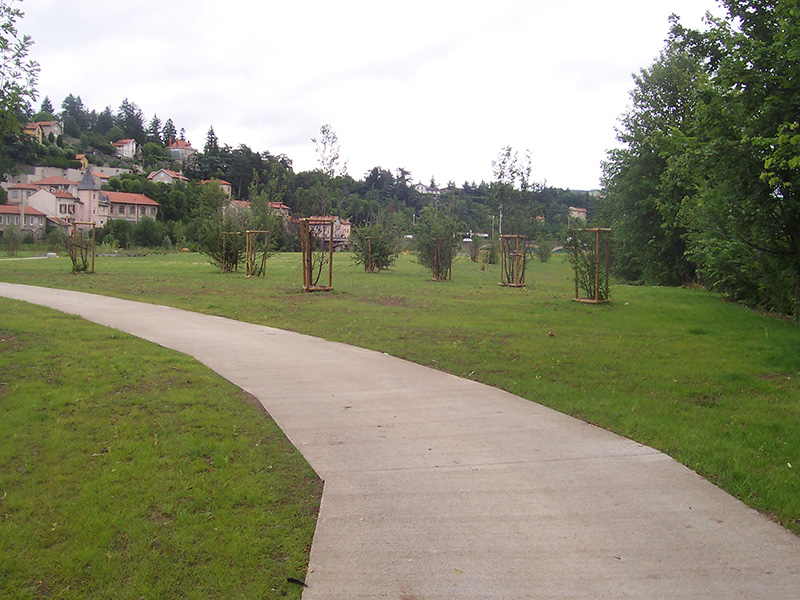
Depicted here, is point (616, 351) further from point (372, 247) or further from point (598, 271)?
point (372, 247)

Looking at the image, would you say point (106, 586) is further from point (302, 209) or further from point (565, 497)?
point (302, 209)

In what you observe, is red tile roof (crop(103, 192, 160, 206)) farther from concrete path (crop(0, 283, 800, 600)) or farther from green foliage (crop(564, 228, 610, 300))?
concrete path (crop(0, 283, 800, 600))

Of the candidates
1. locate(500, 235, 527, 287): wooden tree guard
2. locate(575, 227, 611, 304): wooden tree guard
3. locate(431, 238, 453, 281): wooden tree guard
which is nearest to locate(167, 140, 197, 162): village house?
locate(431, 238, 453, 281): wooden tree guard

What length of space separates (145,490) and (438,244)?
23.1m

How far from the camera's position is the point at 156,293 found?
17.1 m

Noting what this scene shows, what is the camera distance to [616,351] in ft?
32.6

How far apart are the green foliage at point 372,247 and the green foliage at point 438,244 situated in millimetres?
1620

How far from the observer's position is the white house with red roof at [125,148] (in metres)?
135

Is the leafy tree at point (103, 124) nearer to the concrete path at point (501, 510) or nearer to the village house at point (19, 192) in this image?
the village house at point (19, 192)

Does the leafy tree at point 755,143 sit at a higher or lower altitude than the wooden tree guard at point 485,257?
higher

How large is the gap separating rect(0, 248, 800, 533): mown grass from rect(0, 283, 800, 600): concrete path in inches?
17.8

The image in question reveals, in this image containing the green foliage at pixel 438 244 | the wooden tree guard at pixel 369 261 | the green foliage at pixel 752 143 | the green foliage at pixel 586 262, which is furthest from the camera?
the wooden tree guard at pixel 369 261

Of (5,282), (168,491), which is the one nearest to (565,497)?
(168,491)

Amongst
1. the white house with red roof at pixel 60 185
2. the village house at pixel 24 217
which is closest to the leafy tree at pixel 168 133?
the white house with red roof at pixel 60 185
